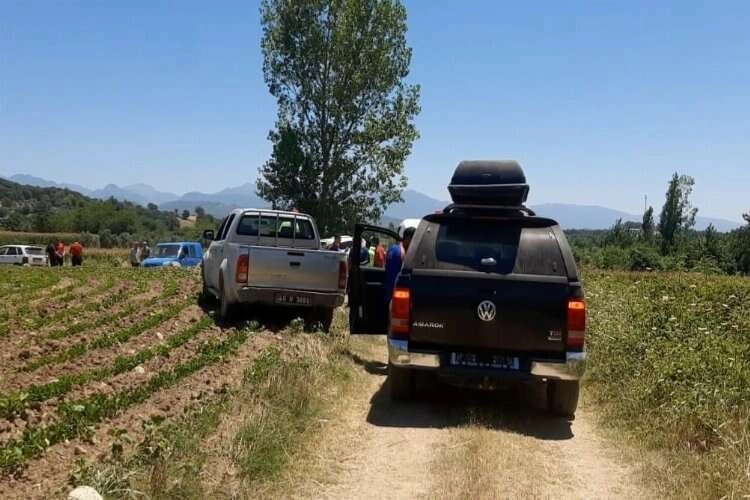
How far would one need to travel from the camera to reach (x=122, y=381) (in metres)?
7.55

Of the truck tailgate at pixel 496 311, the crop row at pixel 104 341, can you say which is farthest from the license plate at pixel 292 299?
the truck tailgate at pixel 496 311

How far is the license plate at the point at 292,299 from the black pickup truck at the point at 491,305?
4952mm

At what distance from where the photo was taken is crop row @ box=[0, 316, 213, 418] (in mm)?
5895

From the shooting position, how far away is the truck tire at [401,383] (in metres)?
7.75

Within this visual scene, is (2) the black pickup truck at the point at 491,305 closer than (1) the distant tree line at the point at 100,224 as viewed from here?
Yes

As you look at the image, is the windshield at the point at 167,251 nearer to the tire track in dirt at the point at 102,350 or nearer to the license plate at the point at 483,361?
the tire track in dirt at the point at 102,350

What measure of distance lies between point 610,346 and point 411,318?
382 centimetres

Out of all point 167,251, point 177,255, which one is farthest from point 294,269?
point 167,251

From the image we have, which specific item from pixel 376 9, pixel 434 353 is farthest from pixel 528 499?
pixel 376 9

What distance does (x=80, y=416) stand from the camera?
232 inches

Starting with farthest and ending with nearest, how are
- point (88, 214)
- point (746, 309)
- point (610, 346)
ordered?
point (88, 214), point (746, 309), point (610, 346)

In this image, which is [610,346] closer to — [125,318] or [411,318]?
[411,318]

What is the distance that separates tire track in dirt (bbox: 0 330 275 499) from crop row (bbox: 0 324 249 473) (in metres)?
0.06

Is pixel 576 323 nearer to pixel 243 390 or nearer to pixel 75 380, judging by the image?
pixel 243 390
